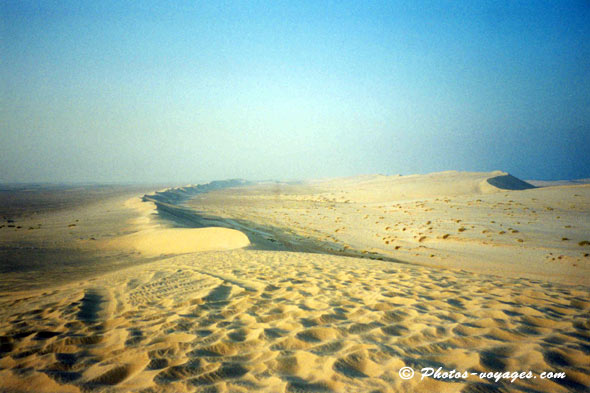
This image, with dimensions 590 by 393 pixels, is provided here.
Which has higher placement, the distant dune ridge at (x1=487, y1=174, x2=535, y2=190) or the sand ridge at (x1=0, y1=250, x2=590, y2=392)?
the distant dune ridge at (x1=487, y1=174, x2=535, y2=190)

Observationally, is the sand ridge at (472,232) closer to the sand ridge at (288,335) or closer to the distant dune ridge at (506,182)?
the sand ridge at (288,335)

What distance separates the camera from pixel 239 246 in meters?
9.25

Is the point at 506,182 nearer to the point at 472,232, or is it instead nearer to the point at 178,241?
the point at 472,232

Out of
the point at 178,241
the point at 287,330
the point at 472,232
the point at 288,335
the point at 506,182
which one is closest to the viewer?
the point at 288,335

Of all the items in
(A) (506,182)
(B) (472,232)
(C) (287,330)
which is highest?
(A) (506,182)

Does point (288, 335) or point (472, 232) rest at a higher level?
point (288, 335)

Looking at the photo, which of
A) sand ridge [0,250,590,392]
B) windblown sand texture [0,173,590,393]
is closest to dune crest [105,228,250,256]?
windblown sand texture [0,173,590,393]

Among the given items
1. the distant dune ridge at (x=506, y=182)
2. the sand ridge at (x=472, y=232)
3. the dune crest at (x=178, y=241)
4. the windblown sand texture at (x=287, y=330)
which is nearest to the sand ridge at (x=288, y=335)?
the windblown sand texture at (x=287, y=330)

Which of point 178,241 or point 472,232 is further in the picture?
point 472,232

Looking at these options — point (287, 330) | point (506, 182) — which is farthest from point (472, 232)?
point (506, 182)

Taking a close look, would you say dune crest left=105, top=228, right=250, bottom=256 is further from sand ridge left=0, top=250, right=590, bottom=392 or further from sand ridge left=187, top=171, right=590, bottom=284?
sand ridge left=0, top=250, right=590, bottom=392

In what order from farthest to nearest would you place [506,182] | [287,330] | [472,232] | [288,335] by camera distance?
[506,182]
[472,232]
[287,330]
[288,335]

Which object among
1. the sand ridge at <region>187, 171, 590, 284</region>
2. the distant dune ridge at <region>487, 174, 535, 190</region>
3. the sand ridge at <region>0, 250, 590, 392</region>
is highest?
the distant dune ridge at <region>487, 174, 535, 190</region>

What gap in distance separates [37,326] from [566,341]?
589 cm
